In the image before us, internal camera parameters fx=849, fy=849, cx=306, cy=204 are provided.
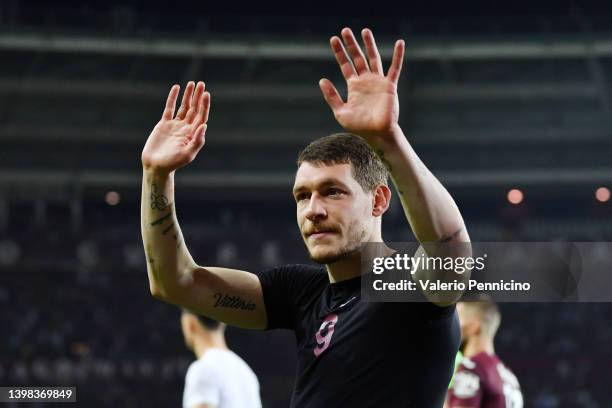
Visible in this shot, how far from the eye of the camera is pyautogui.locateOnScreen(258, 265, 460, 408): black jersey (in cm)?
257

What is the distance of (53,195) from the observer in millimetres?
30266

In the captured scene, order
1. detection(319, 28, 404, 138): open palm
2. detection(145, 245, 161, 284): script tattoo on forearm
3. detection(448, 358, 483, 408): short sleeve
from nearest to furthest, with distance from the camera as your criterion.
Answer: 1. detection(319, 28, 404, 138): open palm
2. detection(145, 245, 161, 284): script tattoo on forearm
3. detection(448, 358, 483, 408): short sleeve

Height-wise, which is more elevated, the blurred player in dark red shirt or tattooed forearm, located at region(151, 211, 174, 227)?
tattooed forearm, located at region(151, 211, 174, 227)

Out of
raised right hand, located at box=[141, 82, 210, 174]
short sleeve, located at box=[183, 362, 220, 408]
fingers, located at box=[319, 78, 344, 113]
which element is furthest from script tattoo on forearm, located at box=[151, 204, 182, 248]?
short sleeve, located at box=[183, 362, 220, 408]

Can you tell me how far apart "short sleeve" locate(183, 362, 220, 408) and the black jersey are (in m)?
3.22

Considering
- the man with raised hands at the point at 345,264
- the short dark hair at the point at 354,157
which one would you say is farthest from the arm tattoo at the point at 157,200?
the short dark hair at the point at 354,157

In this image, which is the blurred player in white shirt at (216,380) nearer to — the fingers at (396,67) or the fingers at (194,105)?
the fingers at (194,105)

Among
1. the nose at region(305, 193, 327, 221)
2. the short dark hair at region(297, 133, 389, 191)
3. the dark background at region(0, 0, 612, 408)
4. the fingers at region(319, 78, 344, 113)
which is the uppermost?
the dark background at region(0, 0, 612, 408)

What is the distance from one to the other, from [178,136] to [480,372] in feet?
11.3

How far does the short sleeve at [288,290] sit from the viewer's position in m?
3.08

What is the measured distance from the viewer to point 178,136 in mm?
3158

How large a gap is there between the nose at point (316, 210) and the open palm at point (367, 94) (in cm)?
29

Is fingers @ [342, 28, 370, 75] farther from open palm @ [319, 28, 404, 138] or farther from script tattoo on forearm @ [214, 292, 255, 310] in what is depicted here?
script tattoo on forearm @ [214, 292, 255, 310]

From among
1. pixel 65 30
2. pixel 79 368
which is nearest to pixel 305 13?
pixel 65 30
